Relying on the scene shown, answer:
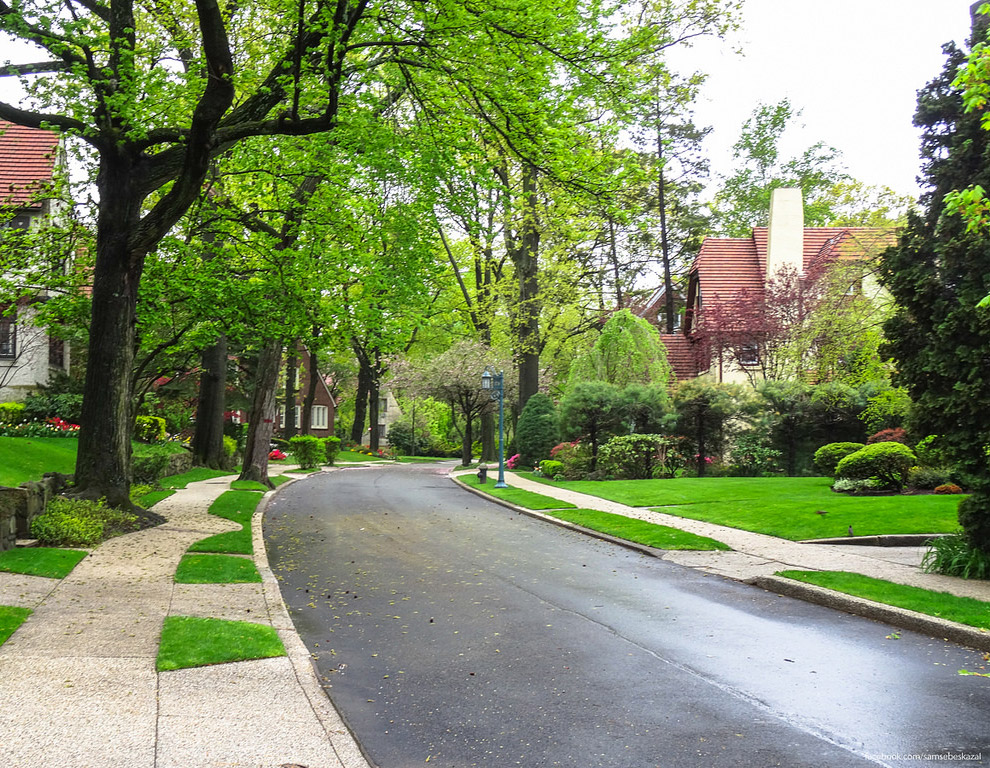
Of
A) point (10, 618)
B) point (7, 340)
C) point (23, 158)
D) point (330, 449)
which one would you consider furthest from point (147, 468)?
point (330, 449)

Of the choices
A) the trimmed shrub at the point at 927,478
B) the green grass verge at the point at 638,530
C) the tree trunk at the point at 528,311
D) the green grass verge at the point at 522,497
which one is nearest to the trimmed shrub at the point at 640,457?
the green grass verge at the point at 522,497

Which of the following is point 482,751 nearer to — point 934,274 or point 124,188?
point 934,274

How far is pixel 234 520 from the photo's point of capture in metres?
15.3

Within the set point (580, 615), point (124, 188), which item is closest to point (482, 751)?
point (580, 615)

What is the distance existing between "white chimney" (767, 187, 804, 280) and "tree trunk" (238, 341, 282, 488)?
22.1 m

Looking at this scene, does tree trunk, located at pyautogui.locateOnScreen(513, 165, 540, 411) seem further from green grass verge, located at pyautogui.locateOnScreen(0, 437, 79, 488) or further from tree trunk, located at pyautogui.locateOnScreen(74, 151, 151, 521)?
tree trunk, located at pyautogui.locateOnScreen(74, 151, 151, 521)

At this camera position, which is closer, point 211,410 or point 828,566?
point 828,566

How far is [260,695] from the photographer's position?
5.43 meters

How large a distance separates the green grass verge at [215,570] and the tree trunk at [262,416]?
12235 mm

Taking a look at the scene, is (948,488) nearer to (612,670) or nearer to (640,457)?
(640,457)

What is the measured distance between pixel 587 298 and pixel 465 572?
33330 mm

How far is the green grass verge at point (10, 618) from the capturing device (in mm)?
6422

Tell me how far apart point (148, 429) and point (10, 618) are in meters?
22.7

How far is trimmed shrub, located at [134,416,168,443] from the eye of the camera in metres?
27.8
